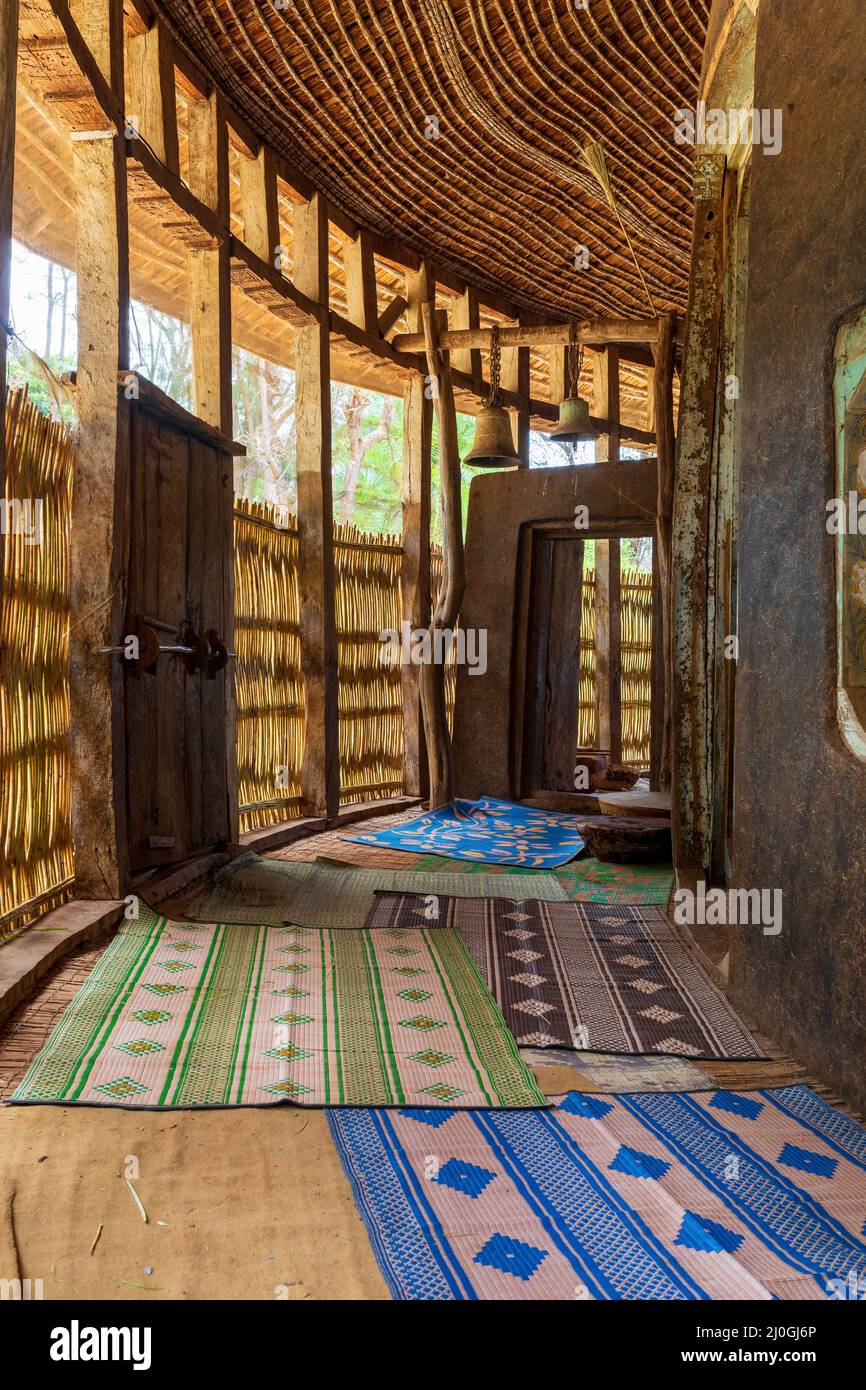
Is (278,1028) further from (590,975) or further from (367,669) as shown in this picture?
(367,669)

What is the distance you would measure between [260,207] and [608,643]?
486 cm

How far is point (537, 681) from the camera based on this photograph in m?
8.12

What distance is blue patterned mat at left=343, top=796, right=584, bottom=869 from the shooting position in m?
6.01

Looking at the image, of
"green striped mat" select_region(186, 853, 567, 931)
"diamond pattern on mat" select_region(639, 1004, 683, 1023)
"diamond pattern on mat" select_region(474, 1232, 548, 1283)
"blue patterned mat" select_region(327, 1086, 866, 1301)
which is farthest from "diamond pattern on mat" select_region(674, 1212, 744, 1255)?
"green striped mat" select_region(186, 853, 567, 931)

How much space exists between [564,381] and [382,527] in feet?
47.1

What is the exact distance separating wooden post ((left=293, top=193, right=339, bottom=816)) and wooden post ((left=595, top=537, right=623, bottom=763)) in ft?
11.4

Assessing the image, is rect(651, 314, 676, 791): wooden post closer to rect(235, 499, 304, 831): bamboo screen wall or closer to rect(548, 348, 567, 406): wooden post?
rect(548, 348, 567, 406): wooden post

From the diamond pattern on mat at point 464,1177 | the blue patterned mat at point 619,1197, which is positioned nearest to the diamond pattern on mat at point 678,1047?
the blue patterned mat at point 619,1197

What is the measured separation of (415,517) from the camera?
8047mm

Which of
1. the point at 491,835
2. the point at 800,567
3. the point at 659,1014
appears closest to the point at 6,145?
the point at 800,567

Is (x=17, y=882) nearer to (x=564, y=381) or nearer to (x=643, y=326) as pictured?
(x=643, y=326)

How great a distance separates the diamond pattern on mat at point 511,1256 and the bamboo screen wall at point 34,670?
2318 millimetres

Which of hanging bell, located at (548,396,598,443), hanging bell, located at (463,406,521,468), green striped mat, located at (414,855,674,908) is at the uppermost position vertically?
hanging bell, located at (548,396,598,443)
